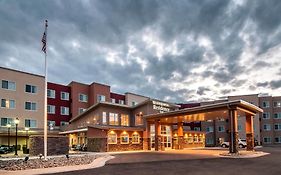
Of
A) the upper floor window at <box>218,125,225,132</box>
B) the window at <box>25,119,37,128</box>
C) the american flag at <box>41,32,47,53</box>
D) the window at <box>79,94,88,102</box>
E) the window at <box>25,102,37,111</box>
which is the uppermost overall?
the american flag at <box>41,32,47,53</box>

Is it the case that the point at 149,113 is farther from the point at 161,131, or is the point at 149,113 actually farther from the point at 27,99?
the point at 27,99

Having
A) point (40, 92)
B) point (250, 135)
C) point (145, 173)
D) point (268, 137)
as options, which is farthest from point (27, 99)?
point (268, 137)

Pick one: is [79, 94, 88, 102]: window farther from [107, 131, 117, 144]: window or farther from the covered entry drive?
[107, 131, 117, 144]: window

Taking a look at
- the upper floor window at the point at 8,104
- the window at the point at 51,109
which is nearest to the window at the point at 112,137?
the upper floor window at the point at 8,104

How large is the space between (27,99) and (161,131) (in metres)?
23.6

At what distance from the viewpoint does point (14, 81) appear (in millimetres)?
48875

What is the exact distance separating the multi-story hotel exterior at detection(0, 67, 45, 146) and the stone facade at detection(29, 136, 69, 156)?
1511 centimetres

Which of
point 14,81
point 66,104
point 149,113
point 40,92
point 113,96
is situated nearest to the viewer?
point 149,113

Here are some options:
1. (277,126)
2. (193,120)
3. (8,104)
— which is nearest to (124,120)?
(193,120)

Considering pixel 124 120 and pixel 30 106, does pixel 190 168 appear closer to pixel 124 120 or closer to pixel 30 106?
pixel 124 120

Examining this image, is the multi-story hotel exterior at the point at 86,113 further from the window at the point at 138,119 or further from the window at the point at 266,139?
the window at the point at 266,139

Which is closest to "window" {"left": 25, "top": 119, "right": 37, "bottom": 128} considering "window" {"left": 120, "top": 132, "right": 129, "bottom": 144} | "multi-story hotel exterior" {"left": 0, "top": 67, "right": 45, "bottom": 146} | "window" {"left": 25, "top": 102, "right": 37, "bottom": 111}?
"multi-story hotel exterior" {"left": 0, "top": 67, "right": 45, "bottom": 146}

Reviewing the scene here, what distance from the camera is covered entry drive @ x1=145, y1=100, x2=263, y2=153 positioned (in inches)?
1238

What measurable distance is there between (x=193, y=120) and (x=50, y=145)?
2474 centimetres
